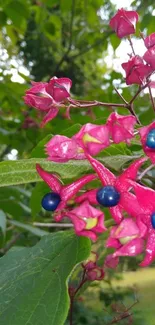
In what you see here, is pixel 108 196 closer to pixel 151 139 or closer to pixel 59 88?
pixel 151 139

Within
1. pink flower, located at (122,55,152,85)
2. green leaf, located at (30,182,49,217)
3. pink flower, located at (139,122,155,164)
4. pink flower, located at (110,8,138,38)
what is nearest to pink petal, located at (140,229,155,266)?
pink flower, located at (139,122,155,164)

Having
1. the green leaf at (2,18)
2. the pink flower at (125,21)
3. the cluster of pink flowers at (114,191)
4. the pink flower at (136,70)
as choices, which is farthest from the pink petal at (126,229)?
the green leaf at (2,18)

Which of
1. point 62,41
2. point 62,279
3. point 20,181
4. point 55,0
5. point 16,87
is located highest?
point 62,41

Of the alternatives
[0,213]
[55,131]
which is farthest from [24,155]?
[0,213]

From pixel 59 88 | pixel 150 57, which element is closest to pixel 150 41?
pixel 150 57

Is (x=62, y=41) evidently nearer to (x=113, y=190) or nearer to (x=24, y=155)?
(x=24, y=155)
